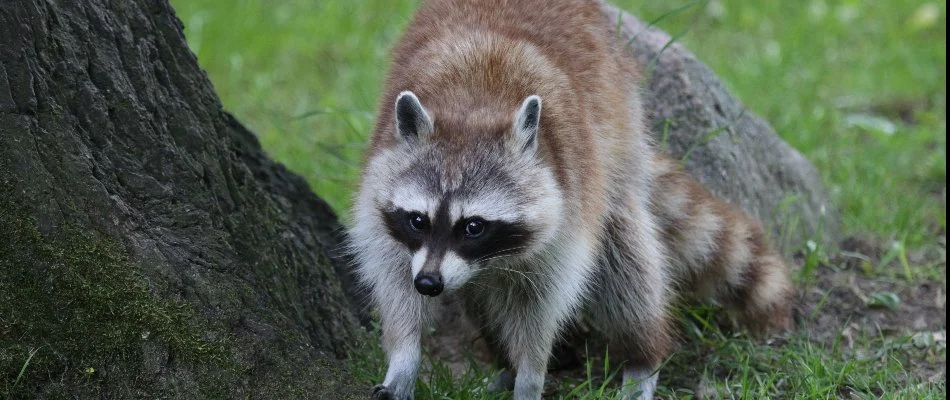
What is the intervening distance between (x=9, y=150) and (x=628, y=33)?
3.23m

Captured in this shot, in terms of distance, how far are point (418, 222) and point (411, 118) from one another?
377 millimetres

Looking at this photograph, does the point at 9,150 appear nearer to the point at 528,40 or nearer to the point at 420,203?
the point at 420,203

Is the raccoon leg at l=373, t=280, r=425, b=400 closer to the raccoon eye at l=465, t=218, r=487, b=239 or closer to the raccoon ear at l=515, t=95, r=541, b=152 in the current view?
the raccoon eye at l=465, t=218, r=487, b=239

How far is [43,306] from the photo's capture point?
11.0ft

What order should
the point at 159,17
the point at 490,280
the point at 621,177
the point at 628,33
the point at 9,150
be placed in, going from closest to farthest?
the point at 9,150, the point at 159,17, the point at 490,280, the point at 621,177, the point at 628,33

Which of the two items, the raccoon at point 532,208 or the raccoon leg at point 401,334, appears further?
the raccoon leg at point 401,334

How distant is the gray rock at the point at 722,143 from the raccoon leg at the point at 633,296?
676 mm

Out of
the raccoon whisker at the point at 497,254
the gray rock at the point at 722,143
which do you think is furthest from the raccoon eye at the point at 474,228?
the gray rock at the point at 722,143

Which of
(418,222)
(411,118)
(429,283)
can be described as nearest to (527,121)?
(411,118)

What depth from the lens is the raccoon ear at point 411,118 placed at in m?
3.74

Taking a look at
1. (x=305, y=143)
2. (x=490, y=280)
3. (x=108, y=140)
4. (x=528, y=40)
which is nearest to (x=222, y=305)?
(x=108, y=140)

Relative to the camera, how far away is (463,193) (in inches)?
144

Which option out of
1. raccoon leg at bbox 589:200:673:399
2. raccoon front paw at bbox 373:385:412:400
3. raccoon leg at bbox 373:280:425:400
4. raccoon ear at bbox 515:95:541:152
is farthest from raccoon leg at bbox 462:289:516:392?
raccoon ear at bbox 515:95:541:152

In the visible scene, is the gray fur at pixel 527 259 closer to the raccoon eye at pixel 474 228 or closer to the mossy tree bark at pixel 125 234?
the raccoon eye at pixel 474 228
